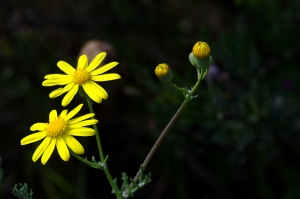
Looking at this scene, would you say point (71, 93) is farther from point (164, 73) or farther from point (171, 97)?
point (171, 97)

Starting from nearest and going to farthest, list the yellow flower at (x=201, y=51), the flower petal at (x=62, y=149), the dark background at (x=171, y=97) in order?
1. the flower petal at (x=62, y=149)
2. the yellow flower at (x=201, y=51)
3. the dark background at (x=171, y=97)

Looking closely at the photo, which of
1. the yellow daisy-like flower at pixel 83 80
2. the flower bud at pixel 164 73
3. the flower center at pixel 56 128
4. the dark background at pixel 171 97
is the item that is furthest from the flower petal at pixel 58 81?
the dark background at pixel 171 97

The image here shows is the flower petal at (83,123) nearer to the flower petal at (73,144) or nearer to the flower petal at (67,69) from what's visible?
the flower petal at (73,144)

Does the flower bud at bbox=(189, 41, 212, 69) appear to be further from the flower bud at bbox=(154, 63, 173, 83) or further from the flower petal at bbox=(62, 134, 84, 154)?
the flower petal at bbox=(62, 134, 84, 154)

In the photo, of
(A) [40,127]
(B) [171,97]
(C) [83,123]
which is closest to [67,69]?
(A) [40,127]

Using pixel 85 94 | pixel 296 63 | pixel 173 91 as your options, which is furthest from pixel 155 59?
pixel 85 94

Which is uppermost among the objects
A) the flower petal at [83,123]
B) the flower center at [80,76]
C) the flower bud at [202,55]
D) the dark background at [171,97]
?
the dark background at [171,97]

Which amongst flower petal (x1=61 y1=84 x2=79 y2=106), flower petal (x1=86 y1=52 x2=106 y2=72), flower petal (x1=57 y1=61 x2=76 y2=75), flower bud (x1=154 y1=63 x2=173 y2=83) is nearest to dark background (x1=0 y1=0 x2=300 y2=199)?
flower petal (x1=57 y1=61 x2=76 y2=75)

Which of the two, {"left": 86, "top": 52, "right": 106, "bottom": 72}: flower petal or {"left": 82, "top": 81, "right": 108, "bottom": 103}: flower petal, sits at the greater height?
{"left": 86, "top": 52, "right": 106, "bottom": 72}: flower petal
